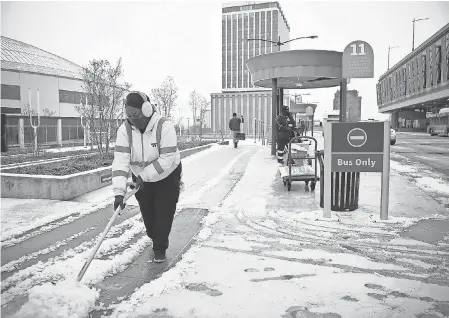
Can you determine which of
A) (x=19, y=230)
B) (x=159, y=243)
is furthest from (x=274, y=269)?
(x=19, y=230)

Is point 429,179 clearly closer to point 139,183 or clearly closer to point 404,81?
point 139,183

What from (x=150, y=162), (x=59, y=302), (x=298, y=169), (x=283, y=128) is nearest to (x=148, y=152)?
(x=150, y=162)

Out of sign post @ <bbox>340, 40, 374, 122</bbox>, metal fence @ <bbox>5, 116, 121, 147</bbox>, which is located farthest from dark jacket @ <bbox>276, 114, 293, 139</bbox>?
metal fence @ <bbox>5, 116, 121, 147</bbox>

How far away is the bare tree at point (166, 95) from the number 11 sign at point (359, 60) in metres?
23.4

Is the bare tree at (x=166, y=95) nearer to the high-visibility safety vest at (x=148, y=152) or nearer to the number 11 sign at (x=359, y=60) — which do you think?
the number 11 sign at (x=359, y=60)

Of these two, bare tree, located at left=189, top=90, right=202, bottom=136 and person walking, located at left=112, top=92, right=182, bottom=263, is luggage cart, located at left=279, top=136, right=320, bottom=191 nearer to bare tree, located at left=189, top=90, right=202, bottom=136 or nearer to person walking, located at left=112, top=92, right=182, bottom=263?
person walking, located at left=112, top=92, right=182, bottom=263

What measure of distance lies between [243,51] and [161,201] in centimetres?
13725

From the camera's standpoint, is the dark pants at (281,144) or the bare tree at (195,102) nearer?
the dark pants at (281,144)

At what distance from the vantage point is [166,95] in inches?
1246

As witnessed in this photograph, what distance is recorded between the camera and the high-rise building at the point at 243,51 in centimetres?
12581

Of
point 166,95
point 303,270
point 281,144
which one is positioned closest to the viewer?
point 303,270

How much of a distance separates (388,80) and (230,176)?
92.4m

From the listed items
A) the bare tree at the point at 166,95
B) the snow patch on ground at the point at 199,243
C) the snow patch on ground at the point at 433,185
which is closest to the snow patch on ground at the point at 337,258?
the snow patch on ground at the point at 199,243

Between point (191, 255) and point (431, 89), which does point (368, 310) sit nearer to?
point (191, 255)
